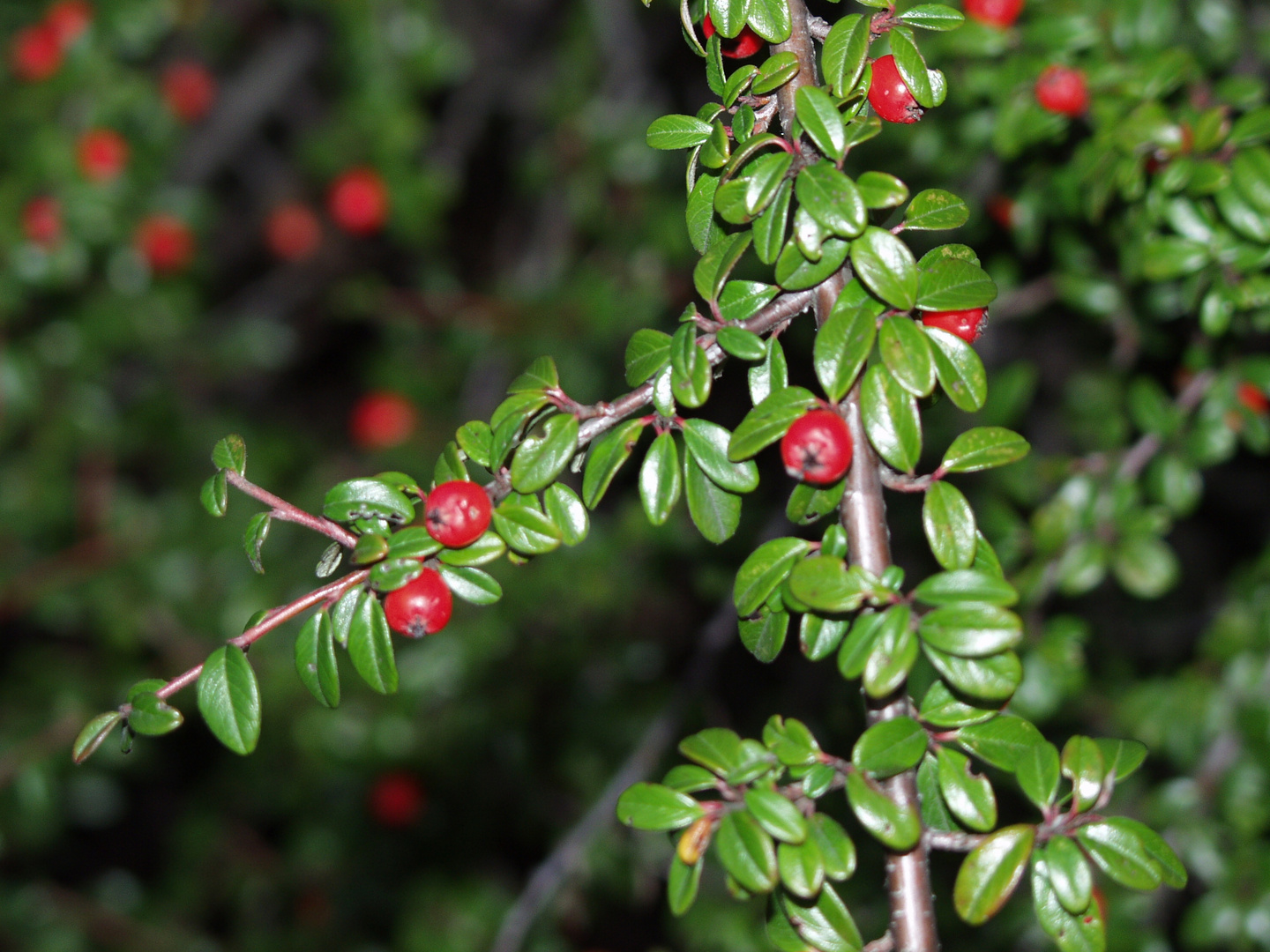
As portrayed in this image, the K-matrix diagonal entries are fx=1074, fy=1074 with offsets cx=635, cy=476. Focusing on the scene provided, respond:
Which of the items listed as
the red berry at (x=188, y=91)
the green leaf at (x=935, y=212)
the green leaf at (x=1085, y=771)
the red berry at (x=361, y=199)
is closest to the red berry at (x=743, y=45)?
the green leaf at (x=935, y=212)

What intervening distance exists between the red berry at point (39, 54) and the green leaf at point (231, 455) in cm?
260

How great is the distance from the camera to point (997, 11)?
5.17ft

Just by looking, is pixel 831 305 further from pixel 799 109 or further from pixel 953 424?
pixel 953 424

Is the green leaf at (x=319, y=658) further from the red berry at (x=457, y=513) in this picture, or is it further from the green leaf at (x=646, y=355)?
the green leaf at (x=646, y=355)

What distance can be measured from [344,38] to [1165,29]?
2.47 m

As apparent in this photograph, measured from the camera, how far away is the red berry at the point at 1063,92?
4.86 ft

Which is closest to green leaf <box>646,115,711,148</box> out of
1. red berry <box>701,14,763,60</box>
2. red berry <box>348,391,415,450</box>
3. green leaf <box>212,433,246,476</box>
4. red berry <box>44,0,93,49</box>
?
red berry <box>701,14,763,60</box>

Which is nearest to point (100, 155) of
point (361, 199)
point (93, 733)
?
point (361, 199)

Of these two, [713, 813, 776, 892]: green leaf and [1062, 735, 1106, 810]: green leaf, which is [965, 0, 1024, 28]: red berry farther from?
[713, 813, 776, 892]: green leaf

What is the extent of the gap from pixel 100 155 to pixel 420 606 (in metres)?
2.61

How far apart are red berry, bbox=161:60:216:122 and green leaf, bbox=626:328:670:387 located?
3.28 meters

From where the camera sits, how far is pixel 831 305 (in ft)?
3.06

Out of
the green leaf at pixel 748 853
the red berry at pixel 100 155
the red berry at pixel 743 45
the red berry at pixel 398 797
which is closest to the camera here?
the green leaf at pixel 748 853

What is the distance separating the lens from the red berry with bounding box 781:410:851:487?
0.87 m
